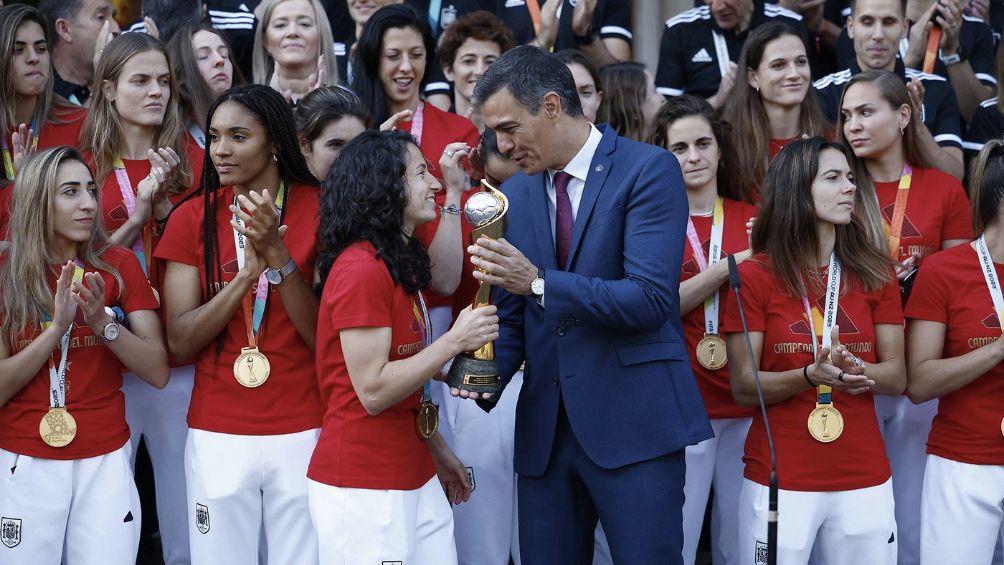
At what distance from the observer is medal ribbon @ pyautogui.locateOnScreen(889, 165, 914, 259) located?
565cm

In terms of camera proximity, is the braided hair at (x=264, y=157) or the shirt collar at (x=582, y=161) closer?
the shirt collar at (x=582, y=161)

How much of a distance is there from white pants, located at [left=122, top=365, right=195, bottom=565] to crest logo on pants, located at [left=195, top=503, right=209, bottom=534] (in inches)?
30.8

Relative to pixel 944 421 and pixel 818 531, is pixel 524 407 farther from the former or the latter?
pixel 944 421

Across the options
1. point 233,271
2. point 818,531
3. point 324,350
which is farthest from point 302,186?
point 818,531

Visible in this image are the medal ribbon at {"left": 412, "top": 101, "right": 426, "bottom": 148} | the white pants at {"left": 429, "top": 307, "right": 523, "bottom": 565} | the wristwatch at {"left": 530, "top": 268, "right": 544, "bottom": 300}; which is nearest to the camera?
the wristwatch at {"left": 530, "top": 268, "right": 544, "bottom": 300}

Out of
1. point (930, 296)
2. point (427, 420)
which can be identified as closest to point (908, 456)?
point (930, 296)

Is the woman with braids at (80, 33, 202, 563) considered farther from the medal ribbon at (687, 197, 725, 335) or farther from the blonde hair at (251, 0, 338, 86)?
the medal ribbon at (687, 197, 725, 335)

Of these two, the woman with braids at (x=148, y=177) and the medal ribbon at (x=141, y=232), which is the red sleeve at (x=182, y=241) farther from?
the medal ribbon at (x=141, y=232)

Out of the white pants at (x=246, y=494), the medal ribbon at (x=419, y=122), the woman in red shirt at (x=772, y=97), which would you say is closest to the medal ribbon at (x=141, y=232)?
the white pants at (x=246, y=494)

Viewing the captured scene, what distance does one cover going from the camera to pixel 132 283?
489 centimetres

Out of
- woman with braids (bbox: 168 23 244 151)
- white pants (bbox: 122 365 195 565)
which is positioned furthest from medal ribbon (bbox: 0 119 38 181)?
white pants (bbox: 122 365 195 565)

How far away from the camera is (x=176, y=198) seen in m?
5.64

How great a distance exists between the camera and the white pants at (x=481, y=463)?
5.50 metres

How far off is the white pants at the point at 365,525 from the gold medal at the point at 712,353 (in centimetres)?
170
